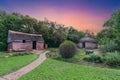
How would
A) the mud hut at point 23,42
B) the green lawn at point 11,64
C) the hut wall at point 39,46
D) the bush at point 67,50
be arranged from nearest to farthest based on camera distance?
the green lawn at point 11,64 → the bush at point 67,50 → the mud hut at point 23,42 → the hut wall at point 39,46

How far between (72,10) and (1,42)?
2464 cm

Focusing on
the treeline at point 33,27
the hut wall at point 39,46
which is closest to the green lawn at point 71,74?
the hut wall at point 39,46

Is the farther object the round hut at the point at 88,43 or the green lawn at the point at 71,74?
the round hut at the point at 88,43

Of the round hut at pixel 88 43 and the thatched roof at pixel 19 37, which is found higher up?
the thatched roof at pixel 19 37

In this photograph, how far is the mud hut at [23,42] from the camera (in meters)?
35.9

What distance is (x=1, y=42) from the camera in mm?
38125

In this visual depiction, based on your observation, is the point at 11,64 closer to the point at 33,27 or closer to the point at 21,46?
the point at 21,46

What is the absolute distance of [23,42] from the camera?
124 feet

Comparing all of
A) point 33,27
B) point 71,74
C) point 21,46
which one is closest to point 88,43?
point 33,27

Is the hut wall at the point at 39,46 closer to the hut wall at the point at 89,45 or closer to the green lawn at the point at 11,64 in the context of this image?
the hut wall at the point at 89,45

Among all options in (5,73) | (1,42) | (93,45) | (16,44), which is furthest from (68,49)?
(93,45)

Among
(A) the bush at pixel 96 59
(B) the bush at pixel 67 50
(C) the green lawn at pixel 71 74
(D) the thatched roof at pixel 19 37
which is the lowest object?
(C) the green lawn at pixel 71 74

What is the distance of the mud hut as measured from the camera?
35906 millimetres

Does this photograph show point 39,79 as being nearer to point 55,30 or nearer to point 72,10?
point 72,10
